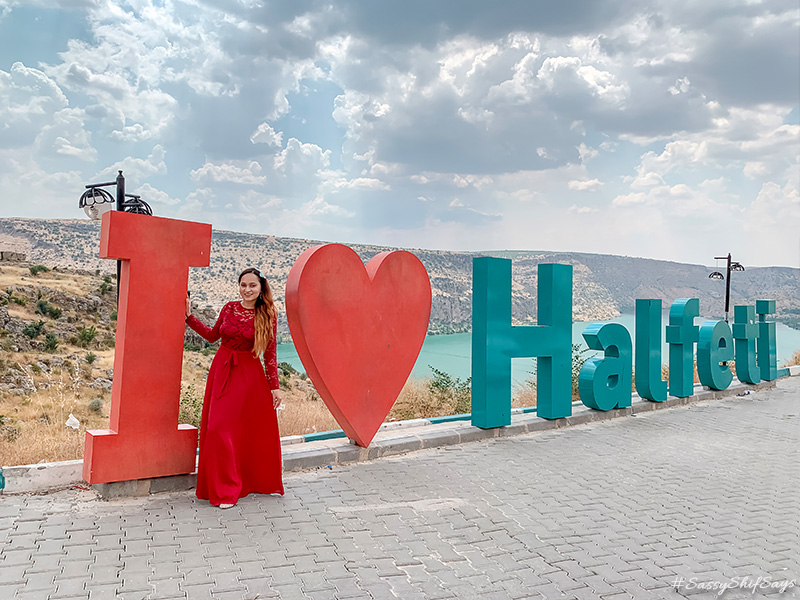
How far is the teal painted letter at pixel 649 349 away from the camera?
1065 cm

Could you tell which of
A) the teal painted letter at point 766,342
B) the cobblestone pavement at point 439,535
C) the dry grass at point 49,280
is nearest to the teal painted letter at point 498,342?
the cobblestone pavement at point 439,535

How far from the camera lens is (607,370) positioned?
9805mm

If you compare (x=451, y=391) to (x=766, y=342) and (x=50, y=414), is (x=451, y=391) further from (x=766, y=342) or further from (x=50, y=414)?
(x=50, y=414)

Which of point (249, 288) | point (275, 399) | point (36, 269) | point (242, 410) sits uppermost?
point (36, 269)

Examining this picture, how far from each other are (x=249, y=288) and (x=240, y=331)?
1.32 ft

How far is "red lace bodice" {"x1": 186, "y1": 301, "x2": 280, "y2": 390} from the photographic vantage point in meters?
5.54

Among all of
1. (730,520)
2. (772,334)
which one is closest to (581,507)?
(730,520)

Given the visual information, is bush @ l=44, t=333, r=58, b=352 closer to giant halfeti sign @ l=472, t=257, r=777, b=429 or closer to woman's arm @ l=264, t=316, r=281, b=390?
giant halfeti sign @ l=472, t=257, r=777, b=429

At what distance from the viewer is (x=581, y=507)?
5.62 metres

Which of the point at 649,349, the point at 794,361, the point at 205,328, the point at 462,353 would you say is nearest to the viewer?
the point at 205,328

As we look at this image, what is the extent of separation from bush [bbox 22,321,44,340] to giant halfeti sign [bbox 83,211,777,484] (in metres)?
24.7

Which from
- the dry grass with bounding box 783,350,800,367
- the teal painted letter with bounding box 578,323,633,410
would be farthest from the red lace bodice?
the dry grass with bounding box 783,350,800,367

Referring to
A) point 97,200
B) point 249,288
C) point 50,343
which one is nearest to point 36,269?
point 50,343

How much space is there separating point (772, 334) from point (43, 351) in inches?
1031
